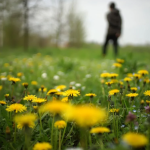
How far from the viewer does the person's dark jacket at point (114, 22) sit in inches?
189

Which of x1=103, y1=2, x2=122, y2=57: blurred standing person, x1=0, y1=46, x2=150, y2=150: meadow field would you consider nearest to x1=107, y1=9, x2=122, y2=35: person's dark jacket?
x1=103, y1=2, x2=122, y2=57: blurred standing person

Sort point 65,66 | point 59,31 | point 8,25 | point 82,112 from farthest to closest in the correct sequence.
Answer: point 59,31 → point 8,25 → point 65,66 → point 82,112

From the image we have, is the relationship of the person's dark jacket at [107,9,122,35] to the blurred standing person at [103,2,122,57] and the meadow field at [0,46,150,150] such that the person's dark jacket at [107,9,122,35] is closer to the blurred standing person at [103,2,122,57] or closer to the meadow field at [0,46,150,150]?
the blurred standing person at [103,2,122,57]

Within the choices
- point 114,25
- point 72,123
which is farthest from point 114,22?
point 72,123

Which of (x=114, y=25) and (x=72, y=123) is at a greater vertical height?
(x=114, y=25)

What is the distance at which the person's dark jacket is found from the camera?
189 inches

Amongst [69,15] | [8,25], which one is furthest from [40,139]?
[69,15]

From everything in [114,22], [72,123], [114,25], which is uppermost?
[114,22]

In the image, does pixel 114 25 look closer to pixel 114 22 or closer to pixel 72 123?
pixel 114 22

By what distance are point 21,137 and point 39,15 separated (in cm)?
1013

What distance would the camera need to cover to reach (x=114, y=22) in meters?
4.93

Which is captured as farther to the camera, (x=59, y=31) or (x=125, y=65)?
(x=59, y=31)

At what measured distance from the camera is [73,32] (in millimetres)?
16281

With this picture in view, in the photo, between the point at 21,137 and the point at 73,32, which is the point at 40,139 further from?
the point at 73,32
